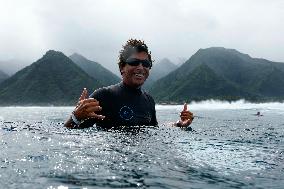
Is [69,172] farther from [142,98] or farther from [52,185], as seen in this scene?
[142,98]

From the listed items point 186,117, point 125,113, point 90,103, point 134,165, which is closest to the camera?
point 134,165

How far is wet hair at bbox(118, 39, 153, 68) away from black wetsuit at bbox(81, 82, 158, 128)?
0.79 m

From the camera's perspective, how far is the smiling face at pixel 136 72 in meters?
10.7

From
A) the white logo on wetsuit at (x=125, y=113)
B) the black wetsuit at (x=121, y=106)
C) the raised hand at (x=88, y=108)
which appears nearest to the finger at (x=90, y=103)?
the raised hand at (x=88, y=108)

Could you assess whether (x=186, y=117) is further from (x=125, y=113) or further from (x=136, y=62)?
(x=136, y=62)

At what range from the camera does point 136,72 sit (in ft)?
35.1

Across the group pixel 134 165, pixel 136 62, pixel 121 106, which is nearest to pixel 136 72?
pixel 136 62

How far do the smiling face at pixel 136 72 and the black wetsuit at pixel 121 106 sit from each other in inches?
14.4

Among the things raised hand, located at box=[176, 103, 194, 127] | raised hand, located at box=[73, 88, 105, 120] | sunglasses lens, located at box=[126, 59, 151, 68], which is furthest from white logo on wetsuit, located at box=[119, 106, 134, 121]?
raised hand, located at box=[73, 88, 105, 120]

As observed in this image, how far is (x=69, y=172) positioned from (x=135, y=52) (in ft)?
20.0

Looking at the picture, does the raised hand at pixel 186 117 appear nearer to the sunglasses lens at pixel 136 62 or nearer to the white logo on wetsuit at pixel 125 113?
the white logo on wetsuit at pixel 125 113

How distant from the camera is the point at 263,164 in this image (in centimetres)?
684

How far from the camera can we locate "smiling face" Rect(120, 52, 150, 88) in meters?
10.7

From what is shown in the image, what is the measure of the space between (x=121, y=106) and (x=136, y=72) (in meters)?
1.08
